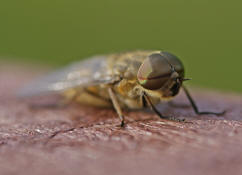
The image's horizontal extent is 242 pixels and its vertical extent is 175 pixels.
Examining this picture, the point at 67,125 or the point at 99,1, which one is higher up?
the point at 99,1

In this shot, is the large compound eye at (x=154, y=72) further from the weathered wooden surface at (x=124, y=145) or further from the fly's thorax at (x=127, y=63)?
the weathered wooden surface at (x=124, y=145)

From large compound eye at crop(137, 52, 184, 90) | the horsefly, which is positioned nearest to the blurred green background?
the horsefly

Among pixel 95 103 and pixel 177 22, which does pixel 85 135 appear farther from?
pixel 177 22

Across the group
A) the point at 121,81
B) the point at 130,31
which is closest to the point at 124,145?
the point at 121,81

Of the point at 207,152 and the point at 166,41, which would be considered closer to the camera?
the point at 207,152

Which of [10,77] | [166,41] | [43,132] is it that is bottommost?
[43,132]

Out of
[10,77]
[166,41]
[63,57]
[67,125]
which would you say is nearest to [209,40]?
[166,41]
